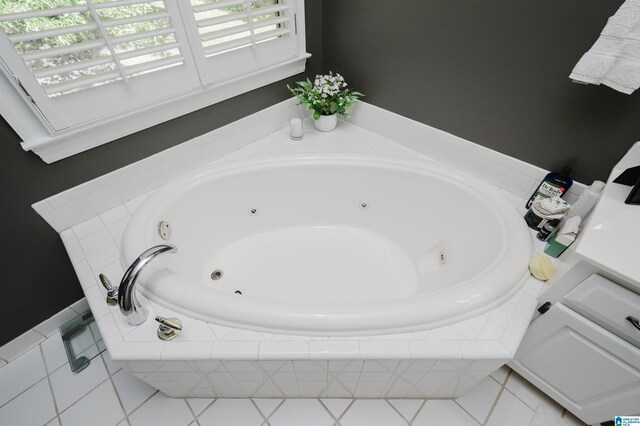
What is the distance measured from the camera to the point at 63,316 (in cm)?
131

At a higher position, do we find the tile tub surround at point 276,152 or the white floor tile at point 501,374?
the tile tub surround at point 276,152

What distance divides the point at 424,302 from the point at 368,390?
458 mm

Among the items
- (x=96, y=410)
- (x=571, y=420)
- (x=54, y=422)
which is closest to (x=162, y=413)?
(x=96, y=410)

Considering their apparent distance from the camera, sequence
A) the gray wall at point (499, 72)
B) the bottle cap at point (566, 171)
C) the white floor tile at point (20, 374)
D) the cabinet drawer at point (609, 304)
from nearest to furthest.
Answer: the cabinet drawer at point (609, 304)
the gray wall at point (499, 72)
the bottle cap at point (566, 171)
the white floor tile at point (20, 374)

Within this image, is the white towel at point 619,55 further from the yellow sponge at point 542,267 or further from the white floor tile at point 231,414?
the white floor tile at point 231,414

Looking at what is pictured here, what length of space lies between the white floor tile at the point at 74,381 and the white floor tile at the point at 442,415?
1297 mm

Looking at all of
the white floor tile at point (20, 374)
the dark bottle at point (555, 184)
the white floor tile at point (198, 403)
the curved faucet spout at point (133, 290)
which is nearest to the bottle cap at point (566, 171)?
the dark bottle at point (555, 184)

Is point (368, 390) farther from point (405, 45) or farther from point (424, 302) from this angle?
point (405, 45)

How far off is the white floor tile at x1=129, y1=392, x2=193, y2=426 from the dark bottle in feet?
5.18

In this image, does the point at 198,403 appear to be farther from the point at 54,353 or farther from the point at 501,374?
the point at 501,374

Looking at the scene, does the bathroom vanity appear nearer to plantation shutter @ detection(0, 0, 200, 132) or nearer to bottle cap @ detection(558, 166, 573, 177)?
bottle cap @ detection(558, 166, 573, 177)

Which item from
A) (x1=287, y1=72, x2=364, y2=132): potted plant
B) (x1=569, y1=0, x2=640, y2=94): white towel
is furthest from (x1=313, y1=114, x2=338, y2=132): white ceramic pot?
(x1=569, y1=0, x2=640, y2=94): white towel

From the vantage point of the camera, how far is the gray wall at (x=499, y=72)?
0.93 m

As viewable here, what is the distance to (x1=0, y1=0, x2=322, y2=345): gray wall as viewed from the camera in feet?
3.25
